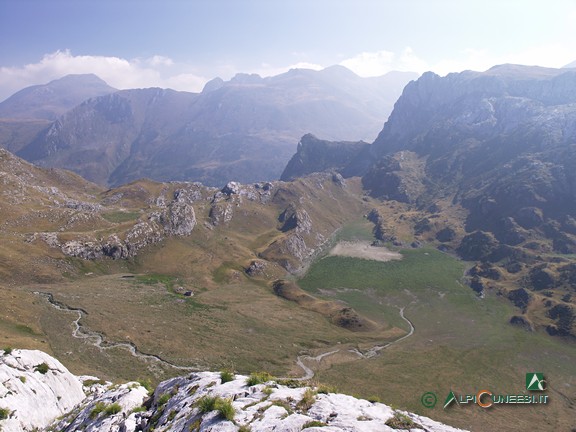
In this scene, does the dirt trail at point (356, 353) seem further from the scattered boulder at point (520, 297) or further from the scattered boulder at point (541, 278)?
the scattered boulder at point (541, 278)

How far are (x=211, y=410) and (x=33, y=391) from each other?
19.3 m

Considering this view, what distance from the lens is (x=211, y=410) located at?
17.9 m

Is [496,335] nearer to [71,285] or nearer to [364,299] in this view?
[364,299]

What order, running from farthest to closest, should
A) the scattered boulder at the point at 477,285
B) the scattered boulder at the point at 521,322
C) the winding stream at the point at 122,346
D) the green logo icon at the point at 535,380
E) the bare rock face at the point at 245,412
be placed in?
the scattered boulder at the point at 477,285, the scattered boulder at the point at 521,322, the winding stream at the point at 122,346, the green logo icon at the point at 535,380, the bare rock face at the point at 245,412

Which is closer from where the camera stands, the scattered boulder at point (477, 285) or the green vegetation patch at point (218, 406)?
the green vegetation patch at point (218, 406)

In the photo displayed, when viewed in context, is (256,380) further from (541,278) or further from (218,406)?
(541,278)

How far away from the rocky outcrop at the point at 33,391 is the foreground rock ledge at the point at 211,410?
0.28 ft

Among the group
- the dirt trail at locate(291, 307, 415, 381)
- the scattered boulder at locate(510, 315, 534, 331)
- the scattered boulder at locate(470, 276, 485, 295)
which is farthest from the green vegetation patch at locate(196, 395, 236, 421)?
the scattered boulder at locate(470, 276, 485, 295)

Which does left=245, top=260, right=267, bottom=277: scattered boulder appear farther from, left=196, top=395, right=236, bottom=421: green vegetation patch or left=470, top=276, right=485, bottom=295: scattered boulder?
left=196, top=395, right=236, bottom=421: green vegetation patch

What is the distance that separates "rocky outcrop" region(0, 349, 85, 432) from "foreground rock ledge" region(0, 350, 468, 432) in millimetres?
86

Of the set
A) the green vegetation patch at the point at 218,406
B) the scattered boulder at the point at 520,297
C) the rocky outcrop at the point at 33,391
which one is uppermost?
the green vegetation patch at the point at 218,406

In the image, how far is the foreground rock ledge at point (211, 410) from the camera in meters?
16.8

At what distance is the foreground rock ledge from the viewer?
16844mm

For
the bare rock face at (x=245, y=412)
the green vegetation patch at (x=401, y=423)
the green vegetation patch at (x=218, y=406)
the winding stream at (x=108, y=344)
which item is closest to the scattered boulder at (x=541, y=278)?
the winding stream at (x=108, y=344)
